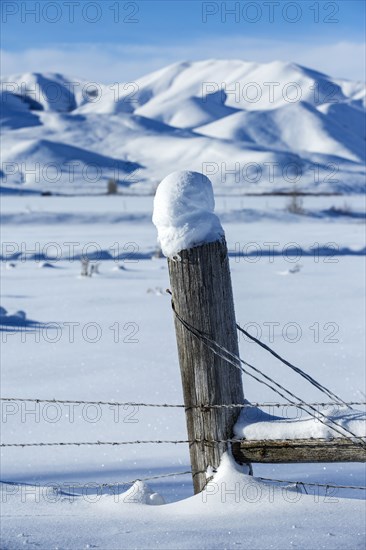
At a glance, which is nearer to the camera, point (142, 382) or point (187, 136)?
point (142, 382)

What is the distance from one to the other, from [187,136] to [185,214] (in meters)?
95.0

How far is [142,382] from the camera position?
21.2 feet

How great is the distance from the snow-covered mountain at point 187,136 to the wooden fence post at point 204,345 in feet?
87.5

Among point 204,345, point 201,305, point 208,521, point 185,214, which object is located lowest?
point 208,521

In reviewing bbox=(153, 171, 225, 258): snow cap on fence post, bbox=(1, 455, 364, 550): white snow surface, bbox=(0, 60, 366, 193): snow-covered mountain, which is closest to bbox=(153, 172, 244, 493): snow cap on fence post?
bbox=(153, 171, 225, 258): snow cap on fence post

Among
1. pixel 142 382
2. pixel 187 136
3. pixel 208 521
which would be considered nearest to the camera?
pixel 208 521

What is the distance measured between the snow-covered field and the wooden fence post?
0.16m

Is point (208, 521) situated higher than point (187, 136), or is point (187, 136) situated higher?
point (187, 136)

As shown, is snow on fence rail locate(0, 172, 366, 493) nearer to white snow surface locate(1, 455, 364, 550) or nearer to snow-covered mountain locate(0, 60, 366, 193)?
white snow surface locate(1, 455, 364, 550)

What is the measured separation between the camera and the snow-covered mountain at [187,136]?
211 feet

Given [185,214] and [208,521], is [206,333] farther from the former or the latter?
[208,521]

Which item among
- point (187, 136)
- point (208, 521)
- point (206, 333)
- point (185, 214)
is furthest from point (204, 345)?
point (187, 136)

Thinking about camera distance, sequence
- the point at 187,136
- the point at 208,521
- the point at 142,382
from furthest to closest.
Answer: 1. the point at 187,136
2. the point at 142,382
3. the point at 208,521

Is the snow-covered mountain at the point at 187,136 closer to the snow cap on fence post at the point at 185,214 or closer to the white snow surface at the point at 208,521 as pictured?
the snow cap on fence post at the point at 185,214
